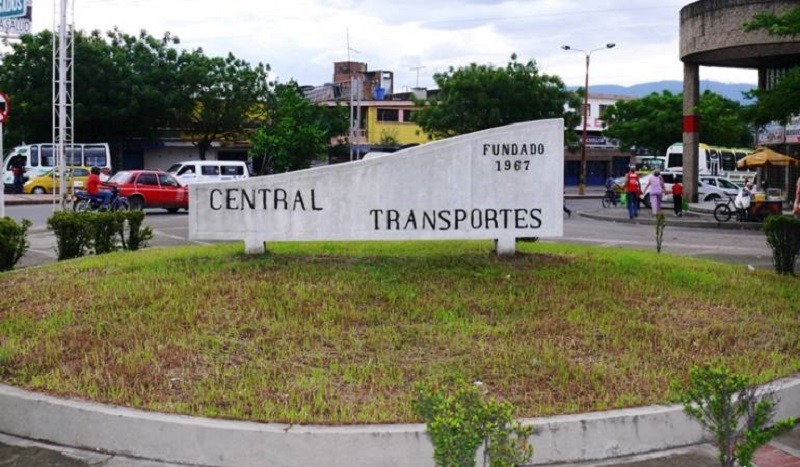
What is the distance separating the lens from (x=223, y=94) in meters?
49.8

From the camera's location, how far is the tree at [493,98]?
4947cm

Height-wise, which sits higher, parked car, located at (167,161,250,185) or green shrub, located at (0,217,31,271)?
parked car, located at (167,161,250,185)

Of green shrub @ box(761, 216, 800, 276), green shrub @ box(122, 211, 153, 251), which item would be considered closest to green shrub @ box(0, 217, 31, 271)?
green shrub @ box(122, 211, 153, 251)

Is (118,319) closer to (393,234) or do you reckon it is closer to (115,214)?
(393,234)

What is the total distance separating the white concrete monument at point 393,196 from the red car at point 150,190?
59.4ft

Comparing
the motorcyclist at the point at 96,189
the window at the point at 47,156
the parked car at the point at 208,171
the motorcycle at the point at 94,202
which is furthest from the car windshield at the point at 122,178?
the window at the point at 47,156

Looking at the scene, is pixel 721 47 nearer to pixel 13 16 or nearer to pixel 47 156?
pixel 13 16

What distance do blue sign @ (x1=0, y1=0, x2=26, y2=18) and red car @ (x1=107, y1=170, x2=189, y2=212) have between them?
8.97 metres

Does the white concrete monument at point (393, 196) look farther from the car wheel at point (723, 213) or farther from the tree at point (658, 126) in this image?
the tree at point (658, 126)

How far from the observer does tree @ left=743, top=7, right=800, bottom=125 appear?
13.5 m

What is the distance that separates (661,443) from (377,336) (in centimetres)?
211

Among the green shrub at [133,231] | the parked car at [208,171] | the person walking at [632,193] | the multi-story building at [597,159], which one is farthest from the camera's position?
the multi-story building at [597,159]

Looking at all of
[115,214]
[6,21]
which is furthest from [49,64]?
[115,214]

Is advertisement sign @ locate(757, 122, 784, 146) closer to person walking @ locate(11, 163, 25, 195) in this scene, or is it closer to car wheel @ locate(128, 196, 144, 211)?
car wheel @ locate(128, 196, 144, 211)
